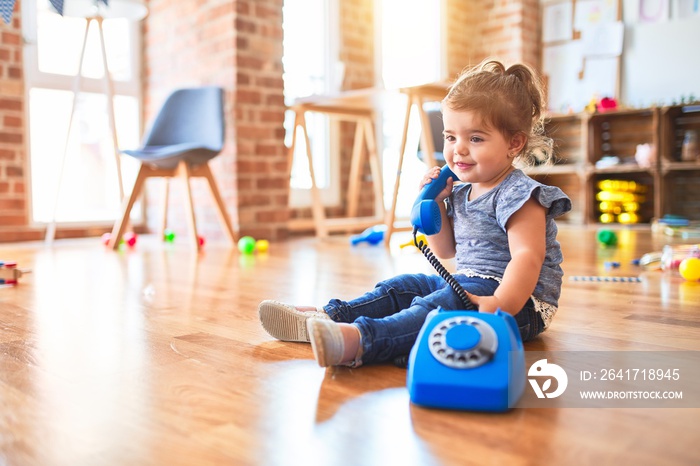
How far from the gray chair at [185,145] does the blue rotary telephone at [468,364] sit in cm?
225

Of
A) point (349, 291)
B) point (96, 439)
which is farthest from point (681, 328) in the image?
point (96, 439)

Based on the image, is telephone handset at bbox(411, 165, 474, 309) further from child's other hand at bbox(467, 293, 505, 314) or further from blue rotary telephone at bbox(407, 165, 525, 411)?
blue rotary telephone at bbox(407, 165, 525, 411)

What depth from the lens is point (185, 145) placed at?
312cm

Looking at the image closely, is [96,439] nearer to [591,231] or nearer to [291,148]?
[291,148]

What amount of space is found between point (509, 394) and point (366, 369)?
27 cm

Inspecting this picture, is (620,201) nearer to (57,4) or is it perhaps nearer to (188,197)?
(188,197)

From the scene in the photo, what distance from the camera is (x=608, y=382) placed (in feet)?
3.22

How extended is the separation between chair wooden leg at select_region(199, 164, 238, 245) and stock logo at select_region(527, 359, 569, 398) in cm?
239

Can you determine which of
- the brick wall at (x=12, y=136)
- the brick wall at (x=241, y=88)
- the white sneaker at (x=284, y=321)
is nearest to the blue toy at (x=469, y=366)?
the white sneaker at (x=284, y=321)

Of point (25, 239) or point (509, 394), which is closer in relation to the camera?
point (509, 394)

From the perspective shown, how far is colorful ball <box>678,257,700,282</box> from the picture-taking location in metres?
1.99

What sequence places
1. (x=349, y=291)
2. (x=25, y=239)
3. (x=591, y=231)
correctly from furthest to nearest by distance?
(x=591, y=231), (x=25, y=239), (x=349, y=291)

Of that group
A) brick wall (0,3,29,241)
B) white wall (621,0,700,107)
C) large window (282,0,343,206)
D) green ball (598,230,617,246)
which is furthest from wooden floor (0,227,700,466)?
white wall (621,0,700,107)

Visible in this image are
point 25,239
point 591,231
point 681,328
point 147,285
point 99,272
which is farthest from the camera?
point 591,231
